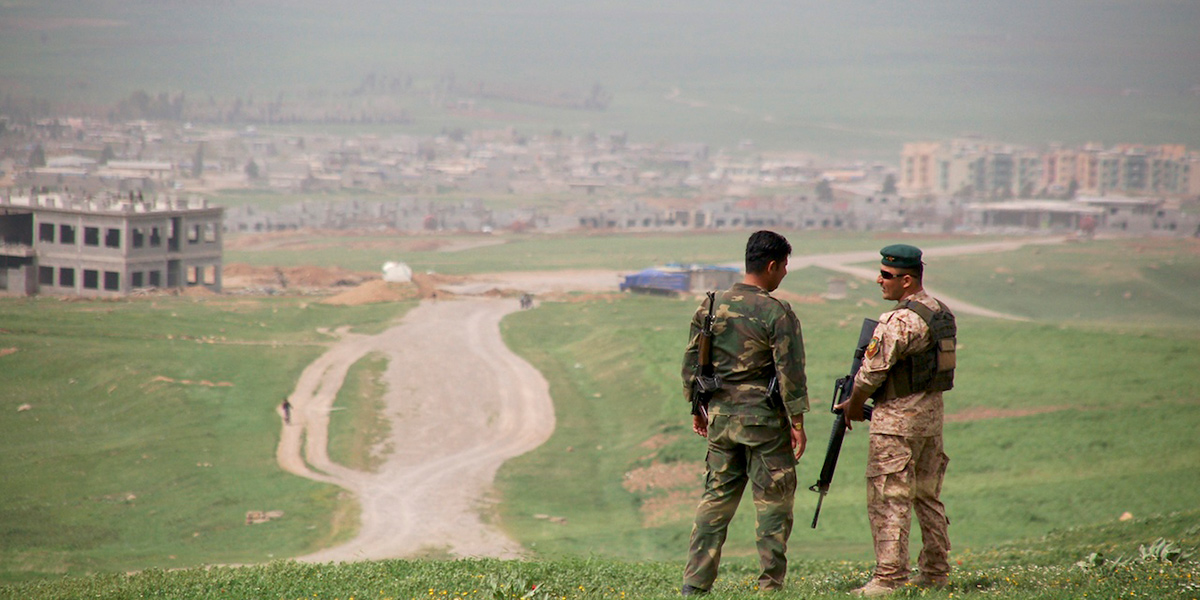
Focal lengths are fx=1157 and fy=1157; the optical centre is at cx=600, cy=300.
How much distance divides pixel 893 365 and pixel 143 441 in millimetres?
32346

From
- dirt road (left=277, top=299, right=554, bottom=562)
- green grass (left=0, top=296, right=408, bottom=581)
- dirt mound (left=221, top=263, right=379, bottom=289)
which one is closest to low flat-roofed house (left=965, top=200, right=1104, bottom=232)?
dirt mound (left=221, top=263, right=379, bottom=289)

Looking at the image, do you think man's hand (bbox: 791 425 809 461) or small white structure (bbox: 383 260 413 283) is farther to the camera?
small white structure (bbox: 383 260 413 283)

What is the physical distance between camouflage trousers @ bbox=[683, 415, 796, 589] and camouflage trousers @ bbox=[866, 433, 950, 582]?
0.91 metres

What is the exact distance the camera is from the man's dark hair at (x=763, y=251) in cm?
1097

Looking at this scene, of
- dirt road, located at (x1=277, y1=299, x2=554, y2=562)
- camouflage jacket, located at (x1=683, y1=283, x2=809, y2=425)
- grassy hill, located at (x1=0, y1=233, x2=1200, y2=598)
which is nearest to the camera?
camouflage jacket, located at (x1=683, y1=283, x2=809, y2=425)

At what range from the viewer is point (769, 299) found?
35.7 ft

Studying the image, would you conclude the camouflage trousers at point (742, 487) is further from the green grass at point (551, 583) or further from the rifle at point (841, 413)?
the rifle at point (841, 413)

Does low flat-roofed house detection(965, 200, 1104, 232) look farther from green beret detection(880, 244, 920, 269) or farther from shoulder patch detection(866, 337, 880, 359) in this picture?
shoulder patch detection(866, 337, 880, 359)

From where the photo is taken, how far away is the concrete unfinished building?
62281mm

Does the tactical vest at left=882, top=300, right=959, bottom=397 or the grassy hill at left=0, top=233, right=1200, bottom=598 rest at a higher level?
the tactical vest at left=882, top=300, right=959, bottom=397

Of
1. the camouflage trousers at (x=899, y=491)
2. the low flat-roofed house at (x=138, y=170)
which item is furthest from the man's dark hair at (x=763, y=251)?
the low flat-roofed house at (x=138, y=170)

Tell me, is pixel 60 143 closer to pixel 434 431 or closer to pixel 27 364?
pixel 27 364

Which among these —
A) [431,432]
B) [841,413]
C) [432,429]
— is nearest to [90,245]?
[432,429]

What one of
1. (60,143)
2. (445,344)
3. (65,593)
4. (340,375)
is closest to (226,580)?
(65,593)
